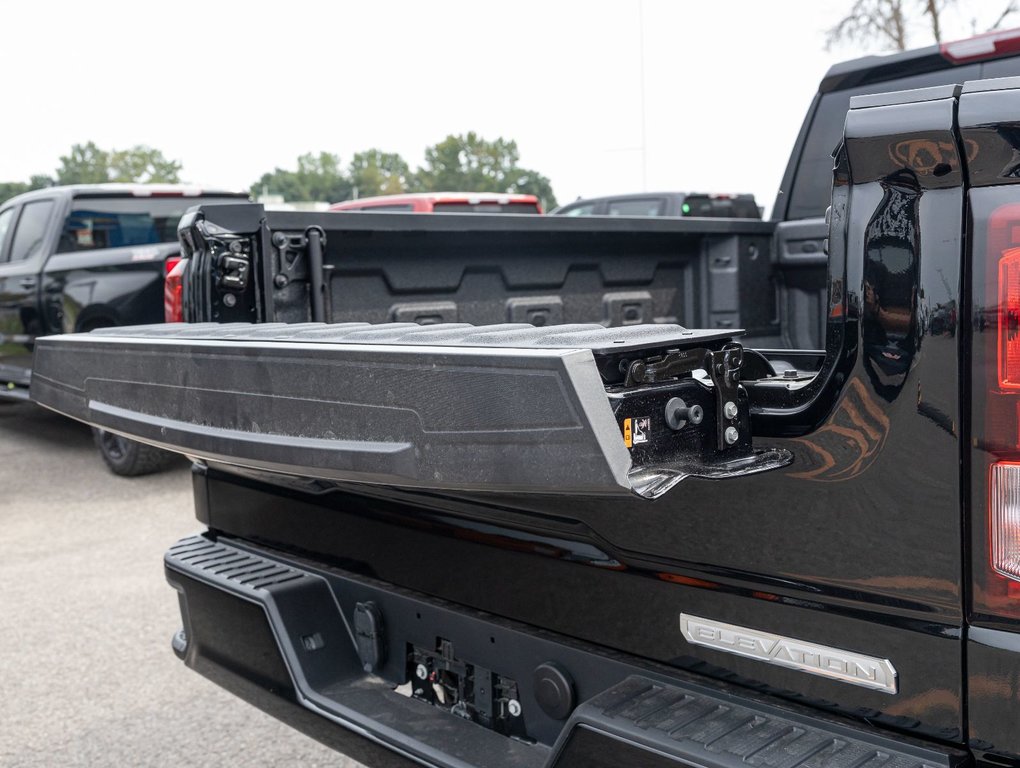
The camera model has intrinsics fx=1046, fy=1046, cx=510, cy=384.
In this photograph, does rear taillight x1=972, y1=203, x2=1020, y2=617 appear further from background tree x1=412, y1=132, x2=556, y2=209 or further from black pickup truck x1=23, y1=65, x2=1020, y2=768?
background tree x1=412, y1=132, x2=556, y2=209

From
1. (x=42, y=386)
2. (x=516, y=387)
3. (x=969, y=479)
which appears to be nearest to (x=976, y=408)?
(x=969, y=479)

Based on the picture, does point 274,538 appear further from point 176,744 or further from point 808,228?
point 808,228

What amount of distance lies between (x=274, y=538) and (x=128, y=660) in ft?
5.74

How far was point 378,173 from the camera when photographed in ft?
293

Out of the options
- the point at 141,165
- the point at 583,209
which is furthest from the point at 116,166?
the point at 583,209

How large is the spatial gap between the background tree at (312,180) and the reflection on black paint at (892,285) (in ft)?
305

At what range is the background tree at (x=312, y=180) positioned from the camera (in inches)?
3730

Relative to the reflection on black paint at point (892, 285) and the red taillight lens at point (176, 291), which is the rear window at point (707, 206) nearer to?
the red taillight lens at point (176, 291)

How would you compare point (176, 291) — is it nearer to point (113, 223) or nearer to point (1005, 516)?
point (1005, 516)

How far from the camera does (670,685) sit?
1.71 metres

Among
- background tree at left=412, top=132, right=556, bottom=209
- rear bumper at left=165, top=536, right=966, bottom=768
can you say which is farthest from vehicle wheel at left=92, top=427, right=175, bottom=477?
background tree at left=412, top=132, right=556, bottom=209

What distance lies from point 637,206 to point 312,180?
8892 cm

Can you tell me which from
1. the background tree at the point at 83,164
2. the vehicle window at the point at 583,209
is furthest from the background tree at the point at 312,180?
the vehicle window at the point at 583,209

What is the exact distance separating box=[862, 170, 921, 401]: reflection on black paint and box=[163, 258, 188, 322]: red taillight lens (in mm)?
1758
